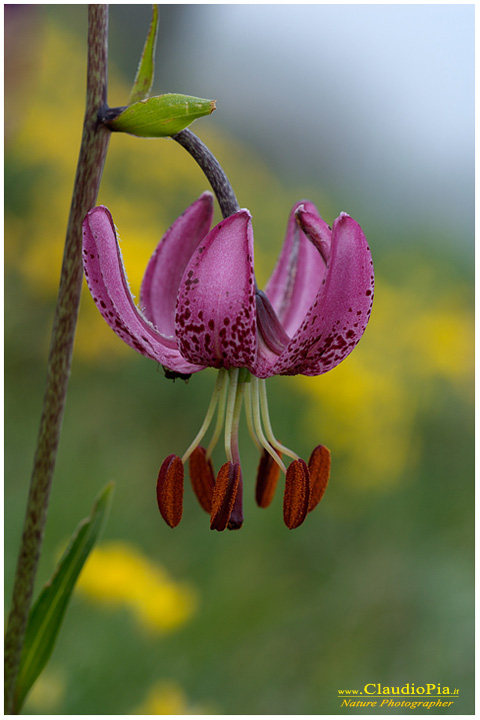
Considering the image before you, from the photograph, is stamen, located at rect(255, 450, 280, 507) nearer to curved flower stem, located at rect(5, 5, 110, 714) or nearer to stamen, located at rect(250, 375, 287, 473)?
stamen, located at rect(250, 375, 287, 473)

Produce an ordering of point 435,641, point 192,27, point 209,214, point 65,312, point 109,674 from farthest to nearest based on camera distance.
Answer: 1. point 192,27
2. point 435,641
3. point 109,674
4. point 209,214
5. point 65,312

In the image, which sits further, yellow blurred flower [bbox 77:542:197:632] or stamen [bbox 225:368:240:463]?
yellow blurred flower [bbox 77:542:197:632]

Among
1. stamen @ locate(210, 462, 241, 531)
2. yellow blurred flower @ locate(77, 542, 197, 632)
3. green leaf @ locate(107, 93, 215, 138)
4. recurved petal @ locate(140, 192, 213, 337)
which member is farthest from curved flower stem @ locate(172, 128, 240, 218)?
yellow blurred flower @ locate(77, 542, 197, 632)

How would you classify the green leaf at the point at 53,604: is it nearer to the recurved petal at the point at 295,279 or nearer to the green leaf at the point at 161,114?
the recurved petal at the point at 295,279

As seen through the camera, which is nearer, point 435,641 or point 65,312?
point 65,312

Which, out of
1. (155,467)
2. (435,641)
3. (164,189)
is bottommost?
(435,641)

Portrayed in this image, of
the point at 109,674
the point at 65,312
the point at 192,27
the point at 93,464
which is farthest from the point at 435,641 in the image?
the point at 192,27

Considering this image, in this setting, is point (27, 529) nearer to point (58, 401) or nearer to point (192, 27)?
point (58, 401)
